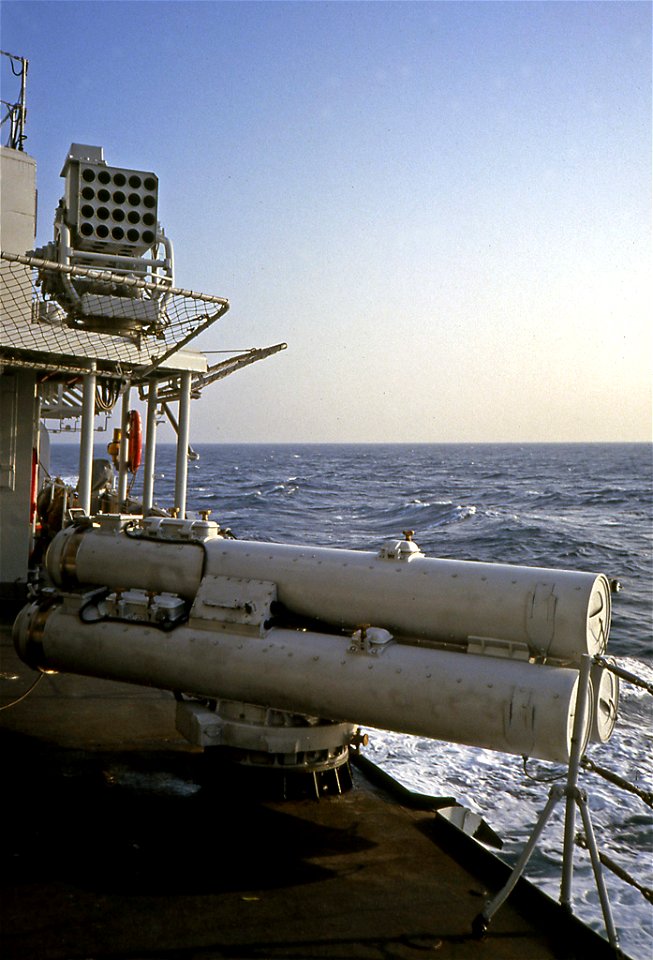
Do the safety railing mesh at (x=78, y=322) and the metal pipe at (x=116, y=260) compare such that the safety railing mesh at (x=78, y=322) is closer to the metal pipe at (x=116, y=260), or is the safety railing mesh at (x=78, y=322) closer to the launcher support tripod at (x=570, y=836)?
the metal pipe at (x=116, y=260)

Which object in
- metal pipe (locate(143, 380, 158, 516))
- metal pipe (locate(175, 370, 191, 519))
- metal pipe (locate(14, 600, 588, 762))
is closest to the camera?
metal pipe (locate(14, 600, 588, 762))

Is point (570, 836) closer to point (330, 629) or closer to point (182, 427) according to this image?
point (330, 629)

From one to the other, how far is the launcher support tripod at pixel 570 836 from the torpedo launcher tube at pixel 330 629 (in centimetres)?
16

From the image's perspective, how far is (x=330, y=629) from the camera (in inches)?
233

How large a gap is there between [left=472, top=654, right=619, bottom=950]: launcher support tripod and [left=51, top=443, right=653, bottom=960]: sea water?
75 cm

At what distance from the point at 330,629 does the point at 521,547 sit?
25.1 m

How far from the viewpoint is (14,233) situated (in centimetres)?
1130

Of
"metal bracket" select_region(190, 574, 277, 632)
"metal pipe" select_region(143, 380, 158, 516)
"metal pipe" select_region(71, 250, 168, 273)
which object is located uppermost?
"metal pipe" select_region(71, 250, 168, 273)

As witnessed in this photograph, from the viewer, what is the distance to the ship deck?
13.5 feet

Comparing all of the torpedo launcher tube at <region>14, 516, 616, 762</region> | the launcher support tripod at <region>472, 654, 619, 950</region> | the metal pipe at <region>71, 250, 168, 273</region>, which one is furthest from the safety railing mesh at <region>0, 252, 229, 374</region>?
the launcher support tripod at <region>472, 654, 619, 950</region>

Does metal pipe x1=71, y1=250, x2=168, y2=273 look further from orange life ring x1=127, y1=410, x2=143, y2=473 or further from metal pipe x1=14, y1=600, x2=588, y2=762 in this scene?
metal pipe x1=14, y1=600, x2=588, y2=762

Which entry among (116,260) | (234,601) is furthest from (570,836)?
(116,260)

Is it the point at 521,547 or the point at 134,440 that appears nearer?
the point at 134,440

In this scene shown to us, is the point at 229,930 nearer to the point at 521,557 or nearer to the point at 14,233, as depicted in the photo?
the point at 14,233
